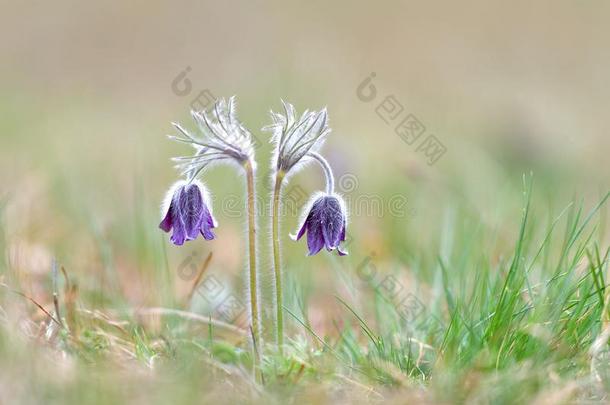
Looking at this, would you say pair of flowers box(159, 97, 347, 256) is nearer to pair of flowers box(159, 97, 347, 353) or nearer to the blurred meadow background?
pair of flowers box(159, 97, 347, 353)

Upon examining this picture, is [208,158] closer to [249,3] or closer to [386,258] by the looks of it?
[386,258]

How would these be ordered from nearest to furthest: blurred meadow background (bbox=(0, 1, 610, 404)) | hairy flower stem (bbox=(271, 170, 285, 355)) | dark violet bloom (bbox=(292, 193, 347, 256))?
1. blurred meadow background (bbox=(0, 1, 610, 404))
2. hairy flower stem (bbox=(271, 170, 285, 355))
3. dark violet bloom (bbox=(292, 193, 347, 256))

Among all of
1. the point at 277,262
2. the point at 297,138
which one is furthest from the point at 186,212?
the point at 297,138

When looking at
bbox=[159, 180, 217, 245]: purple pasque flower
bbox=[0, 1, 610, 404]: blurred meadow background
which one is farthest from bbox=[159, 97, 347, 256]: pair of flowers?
bbox=[0, 1, 610, 404]: blurred meadow background

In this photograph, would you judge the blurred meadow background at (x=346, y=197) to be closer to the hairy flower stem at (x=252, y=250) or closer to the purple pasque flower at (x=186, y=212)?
the hairy flower stem at (x=252, y=250)

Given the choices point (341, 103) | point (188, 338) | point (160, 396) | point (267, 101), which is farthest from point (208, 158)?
point (341, 103)

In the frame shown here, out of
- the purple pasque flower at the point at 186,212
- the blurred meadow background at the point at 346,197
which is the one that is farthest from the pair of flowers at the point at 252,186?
the blurred meadow background at the point at 346,197
